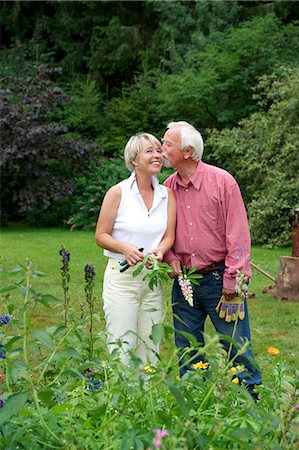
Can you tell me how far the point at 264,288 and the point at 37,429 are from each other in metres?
6.93

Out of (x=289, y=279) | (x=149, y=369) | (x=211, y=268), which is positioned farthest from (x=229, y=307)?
(x=289, y=279)

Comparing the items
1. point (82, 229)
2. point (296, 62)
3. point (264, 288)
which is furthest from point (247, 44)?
point (264, 288)

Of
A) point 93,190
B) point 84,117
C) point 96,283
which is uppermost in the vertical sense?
point 84,117

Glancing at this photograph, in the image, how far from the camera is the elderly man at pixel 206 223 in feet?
13.0

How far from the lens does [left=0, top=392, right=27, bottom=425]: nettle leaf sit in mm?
1945

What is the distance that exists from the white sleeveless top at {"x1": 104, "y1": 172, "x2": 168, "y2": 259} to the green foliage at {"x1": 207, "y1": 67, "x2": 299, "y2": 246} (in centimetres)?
928

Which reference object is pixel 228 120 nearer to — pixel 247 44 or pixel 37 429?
pixel 247 44

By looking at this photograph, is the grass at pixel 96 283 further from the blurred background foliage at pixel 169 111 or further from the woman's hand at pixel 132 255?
the blurred background foliage at pixel 169 111

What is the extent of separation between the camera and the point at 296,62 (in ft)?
56.9

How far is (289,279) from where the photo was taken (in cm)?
825

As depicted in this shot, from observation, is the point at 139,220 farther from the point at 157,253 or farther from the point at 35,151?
the point at 35,151

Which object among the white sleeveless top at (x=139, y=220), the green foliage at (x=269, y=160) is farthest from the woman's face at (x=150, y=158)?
the green foliage at (x=269, y=160)

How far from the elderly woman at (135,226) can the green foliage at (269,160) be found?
30.4 feet

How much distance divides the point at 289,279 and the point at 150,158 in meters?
4.62
